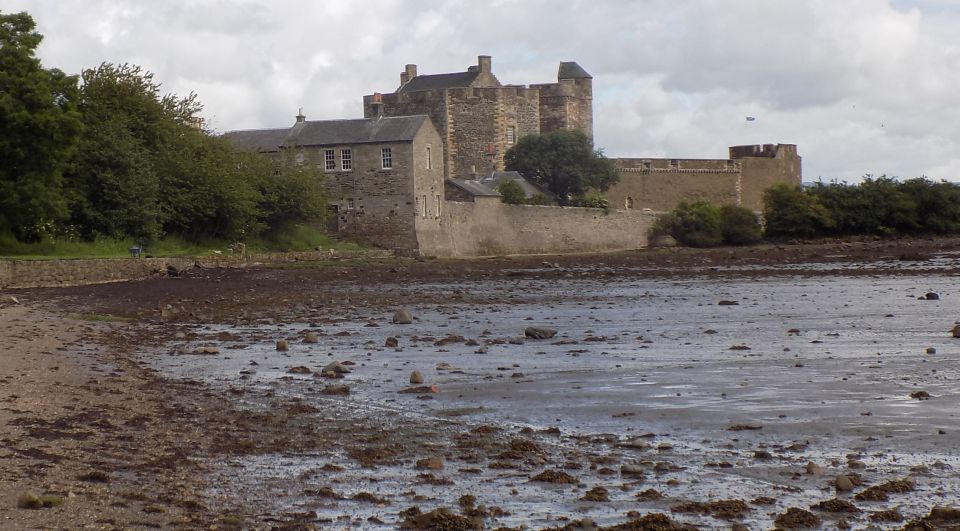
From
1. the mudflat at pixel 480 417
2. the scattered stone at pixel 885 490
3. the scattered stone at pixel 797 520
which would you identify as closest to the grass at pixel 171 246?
the mudflat at pixel 480 417

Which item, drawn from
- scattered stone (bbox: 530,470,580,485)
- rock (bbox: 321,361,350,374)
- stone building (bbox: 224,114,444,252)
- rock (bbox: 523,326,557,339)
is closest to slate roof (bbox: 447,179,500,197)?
stone building (bbox: 224,114,444,252)

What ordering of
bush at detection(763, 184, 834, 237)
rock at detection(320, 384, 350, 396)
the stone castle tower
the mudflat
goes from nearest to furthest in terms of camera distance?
the mudflat < rock at detection(320, 384, 350, 396) < bush at detection(763, 184, 834, 237) < the stone castle tower

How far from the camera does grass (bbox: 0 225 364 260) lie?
34.3 meters

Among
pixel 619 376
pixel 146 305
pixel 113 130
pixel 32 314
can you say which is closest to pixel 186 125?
pixel 113 130

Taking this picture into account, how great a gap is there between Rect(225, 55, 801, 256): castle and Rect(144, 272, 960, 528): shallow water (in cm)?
2861

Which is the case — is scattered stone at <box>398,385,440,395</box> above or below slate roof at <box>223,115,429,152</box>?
below

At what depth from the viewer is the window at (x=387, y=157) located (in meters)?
53.3

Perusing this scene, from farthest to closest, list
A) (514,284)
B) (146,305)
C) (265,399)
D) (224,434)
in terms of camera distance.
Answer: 1. (514,284)
2. (146,305)
3. (265,399)
4. (224,434)

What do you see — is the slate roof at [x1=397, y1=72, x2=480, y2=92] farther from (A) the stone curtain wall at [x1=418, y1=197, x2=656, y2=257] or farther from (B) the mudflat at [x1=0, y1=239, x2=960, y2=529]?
(B) the mudflat at [x1=0, y1=239, x2=960, y2=529]

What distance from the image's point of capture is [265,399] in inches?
489

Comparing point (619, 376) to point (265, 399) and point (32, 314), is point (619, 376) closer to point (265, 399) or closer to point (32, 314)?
point (265, 399)

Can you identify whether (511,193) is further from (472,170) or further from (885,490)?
(885,490)

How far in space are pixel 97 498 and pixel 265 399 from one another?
16.3ft

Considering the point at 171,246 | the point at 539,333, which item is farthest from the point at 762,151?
the point at 539,333
